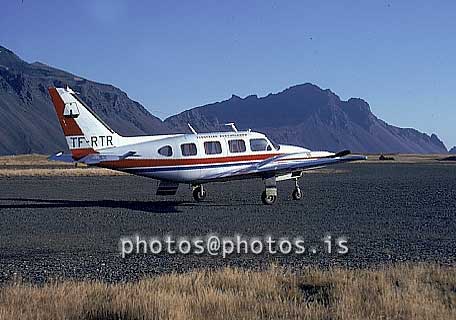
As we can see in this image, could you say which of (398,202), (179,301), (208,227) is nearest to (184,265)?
(179,301)

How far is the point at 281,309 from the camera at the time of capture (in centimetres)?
828

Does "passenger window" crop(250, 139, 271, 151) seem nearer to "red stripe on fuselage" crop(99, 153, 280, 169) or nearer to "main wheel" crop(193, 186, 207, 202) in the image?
"red stripe on fuselage" crop(99, 153, 280, 169)

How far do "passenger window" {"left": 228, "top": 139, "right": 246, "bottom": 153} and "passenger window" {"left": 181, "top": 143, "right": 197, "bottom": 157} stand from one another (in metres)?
1.47

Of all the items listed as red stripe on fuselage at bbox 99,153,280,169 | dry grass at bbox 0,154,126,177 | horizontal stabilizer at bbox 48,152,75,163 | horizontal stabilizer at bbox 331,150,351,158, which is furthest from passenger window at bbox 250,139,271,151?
dry grass at bbox 0,154,126,177

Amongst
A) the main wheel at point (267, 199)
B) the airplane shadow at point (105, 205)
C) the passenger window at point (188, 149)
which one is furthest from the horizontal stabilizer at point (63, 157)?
the main wheel at point (267, 199)

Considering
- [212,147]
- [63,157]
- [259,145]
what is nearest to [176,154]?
[212,147]

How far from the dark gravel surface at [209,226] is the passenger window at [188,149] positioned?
199cm

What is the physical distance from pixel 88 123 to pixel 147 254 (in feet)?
37.3

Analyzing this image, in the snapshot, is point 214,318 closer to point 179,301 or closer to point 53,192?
point 179,301

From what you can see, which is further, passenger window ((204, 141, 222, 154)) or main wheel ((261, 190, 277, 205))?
Result: main wheel ((261, 190, 277, 205))

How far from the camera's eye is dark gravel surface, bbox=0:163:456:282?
12641 millimetres

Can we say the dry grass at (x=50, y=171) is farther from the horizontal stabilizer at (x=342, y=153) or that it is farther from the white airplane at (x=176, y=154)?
the horizontal stabilizer at (x=342, y=153)

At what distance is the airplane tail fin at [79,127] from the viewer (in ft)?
78.8

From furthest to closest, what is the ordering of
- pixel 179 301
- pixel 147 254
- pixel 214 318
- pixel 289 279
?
pixel 147 254, pixel 289 279, pixel 179 301, pixel 214 318
